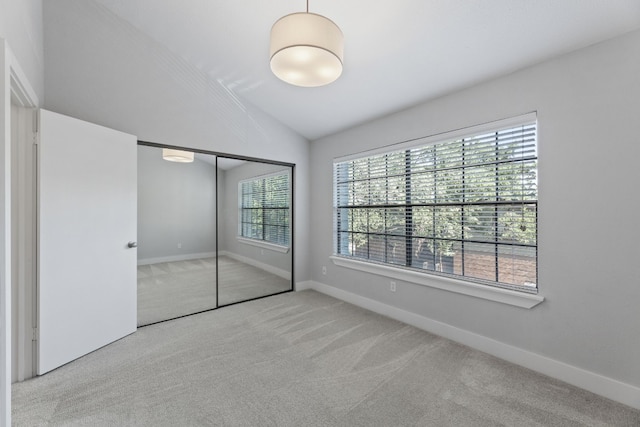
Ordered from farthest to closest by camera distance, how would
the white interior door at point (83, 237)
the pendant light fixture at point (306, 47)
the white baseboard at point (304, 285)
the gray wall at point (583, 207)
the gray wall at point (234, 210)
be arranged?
1. the white baseboard at point (304, 285)
2. the gray wall at point (234, 210)
3. the white interior door at point (83, 237)
4. the gray wall at point (583, 207)
5. the pendant light fixture at point (306, 47)

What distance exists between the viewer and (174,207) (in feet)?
11.2

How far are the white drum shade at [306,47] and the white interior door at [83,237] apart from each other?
1968 millimetres

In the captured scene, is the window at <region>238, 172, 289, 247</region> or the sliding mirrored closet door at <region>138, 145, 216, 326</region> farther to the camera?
the window at <region>238, 172, 289, 247</region>

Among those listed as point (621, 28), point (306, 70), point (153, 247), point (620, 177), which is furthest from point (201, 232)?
point (621, 28)

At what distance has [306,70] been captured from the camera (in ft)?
6.07

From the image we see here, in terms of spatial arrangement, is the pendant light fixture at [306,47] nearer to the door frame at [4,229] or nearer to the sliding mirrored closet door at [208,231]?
the door frame at [4,229]

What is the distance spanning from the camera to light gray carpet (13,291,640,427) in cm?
176

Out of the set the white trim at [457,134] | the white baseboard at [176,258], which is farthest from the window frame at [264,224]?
the white trim at [457,134]

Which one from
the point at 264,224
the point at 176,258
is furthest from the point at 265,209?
the point at 176,258

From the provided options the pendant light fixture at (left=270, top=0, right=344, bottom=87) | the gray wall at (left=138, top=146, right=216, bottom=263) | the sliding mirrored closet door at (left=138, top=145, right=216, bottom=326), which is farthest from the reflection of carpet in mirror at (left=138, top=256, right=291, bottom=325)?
the pendant light fixture at (left=270, top=0, right=344, bottom=87)

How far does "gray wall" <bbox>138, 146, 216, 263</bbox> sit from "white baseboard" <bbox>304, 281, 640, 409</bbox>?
8.02ft

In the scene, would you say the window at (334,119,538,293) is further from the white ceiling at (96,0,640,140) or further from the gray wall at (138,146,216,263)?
the gray wall at (138,146,216,263)

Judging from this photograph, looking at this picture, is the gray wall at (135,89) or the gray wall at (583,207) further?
the gray wall at (135,89)

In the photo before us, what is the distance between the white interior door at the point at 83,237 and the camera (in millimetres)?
2252
